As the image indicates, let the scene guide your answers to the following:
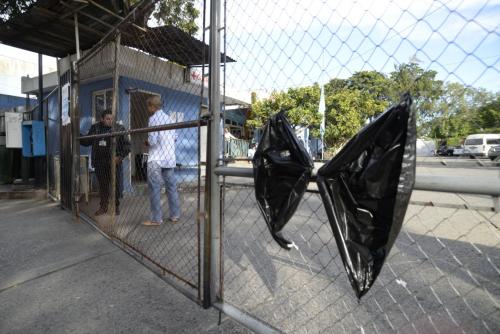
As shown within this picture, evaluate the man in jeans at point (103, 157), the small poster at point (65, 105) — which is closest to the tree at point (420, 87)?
the man in jeans at point (103, 157)

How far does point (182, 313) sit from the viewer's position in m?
2.44

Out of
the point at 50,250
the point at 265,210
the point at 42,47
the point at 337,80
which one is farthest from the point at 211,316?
the point at 42,47

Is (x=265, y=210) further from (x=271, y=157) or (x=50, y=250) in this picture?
(x=50, y=250)

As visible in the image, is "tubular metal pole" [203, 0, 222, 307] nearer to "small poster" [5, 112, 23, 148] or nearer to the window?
the window

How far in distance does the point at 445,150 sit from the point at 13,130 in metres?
9.44

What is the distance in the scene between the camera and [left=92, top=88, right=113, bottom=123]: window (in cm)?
829

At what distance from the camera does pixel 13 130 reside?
801 cm

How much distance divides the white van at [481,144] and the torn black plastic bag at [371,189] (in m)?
0.18

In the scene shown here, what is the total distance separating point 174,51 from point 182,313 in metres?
6.52

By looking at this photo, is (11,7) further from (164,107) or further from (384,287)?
(384,287)

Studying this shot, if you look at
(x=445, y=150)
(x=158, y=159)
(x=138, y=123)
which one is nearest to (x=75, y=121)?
(x=158, y=159)

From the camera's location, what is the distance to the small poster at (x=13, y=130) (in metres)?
8.01

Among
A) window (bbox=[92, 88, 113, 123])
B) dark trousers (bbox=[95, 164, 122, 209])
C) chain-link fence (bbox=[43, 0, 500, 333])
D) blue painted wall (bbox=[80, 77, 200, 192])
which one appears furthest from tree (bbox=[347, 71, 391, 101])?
window (bbox=[92, 88, 113, 123])

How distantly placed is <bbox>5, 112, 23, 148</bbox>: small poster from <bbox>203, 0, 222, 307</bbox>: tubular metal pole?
25.6 ft
